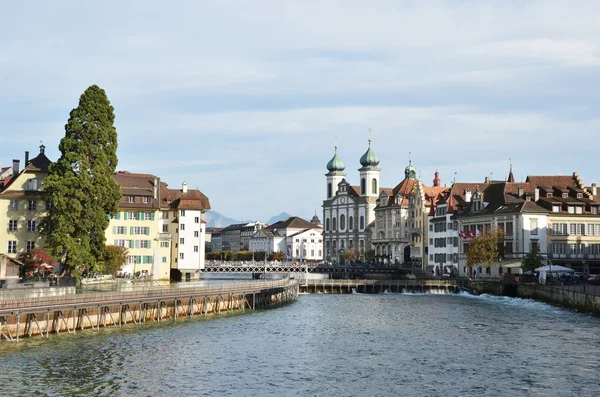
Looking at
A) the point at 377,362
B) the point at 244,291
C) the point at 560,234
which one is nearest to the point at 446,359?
the point at 377,362

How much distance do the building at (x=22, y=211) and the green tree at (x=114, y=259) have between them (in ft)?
29.6

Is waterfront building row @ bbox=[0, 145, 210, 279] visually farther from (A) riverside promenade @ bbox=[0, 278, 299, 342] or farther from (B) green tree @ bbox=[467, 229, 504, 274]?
(B) green tree @ bbox=[467, 229, 504, 274]

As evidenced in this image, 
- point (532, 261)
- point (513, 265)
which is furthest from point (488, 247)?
point (532, 261)

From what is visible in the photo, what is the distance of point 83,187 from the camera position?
240 feet

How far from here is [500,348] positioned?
52656 mm

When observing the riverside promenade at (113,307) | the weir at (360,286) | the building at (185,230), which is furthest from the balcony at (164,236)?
the riverside promenade at (113,307)

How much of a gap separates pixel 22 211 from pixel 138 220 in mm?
23690

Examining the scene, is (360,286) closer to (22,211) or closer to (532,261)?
(532,261)

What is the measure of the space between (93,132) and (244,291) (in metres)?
21.0

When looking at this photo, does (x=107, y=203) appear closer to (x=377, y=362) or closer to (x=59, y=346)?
(x=59, y=346)

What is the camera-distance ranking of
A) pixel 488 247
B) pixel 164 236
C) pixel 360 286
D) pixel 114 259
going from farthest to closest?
1. pixel 360 286
2. pixel 164 236
3. pixel 488 247
4. pixel 114 259

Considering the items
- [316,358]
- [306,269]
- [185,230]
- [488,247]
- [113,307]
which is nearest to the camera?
[316,358]

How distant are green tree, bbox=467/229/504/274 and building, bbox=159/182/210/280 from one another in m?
Result: 37.8

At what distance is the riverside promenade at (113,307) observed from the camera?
4981cm
